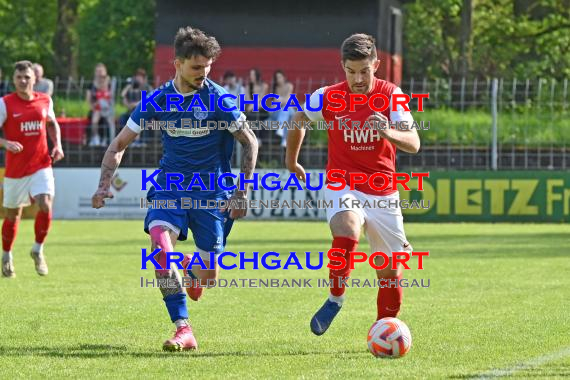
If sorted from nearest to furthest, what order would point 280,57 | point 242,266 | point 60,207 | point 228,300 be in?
point 228,300, point 242,266, point 60,207, point 280,57

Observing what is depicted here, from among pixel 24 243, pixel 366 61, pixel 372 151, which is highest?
pixel 366 61

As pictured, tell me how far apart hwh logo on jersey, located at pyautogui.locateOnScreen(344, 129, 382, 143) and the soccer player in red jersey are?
20.6 feet

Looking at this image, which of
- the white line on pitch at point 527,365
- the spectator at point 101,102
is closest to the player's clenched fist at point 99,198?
the white line on pitch at point 527,365

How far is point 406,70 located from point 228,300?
31749 mm

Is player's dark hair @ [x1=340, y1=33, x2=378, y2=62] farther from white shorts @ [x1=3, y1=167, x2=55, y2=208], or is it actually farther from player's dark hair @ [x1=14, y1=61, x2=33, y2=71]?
white shorts @ [x1=3, y1=167, x2=55, y2=208]

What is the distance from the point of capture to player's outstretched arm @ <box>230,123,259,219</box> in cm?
912

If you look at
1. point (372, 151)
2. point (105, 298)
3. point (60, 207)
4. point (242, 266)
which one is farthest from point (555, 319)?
point (60, 207)

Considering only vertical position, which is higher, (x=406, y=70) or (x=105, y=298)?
(x=406, y=70)

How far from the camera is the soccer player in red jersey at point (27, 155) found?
14625 mm

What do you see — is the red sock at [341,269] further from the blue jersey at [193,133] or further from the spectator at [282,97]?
the spectator at [282,97]

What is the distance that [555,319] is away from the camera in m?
10.3

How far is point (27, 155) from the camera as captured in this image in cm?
1479

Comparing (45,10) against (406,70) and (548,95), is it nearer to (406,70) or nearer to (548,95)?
(406,70)

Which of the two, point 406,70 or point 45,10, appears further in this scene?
point 45,10
